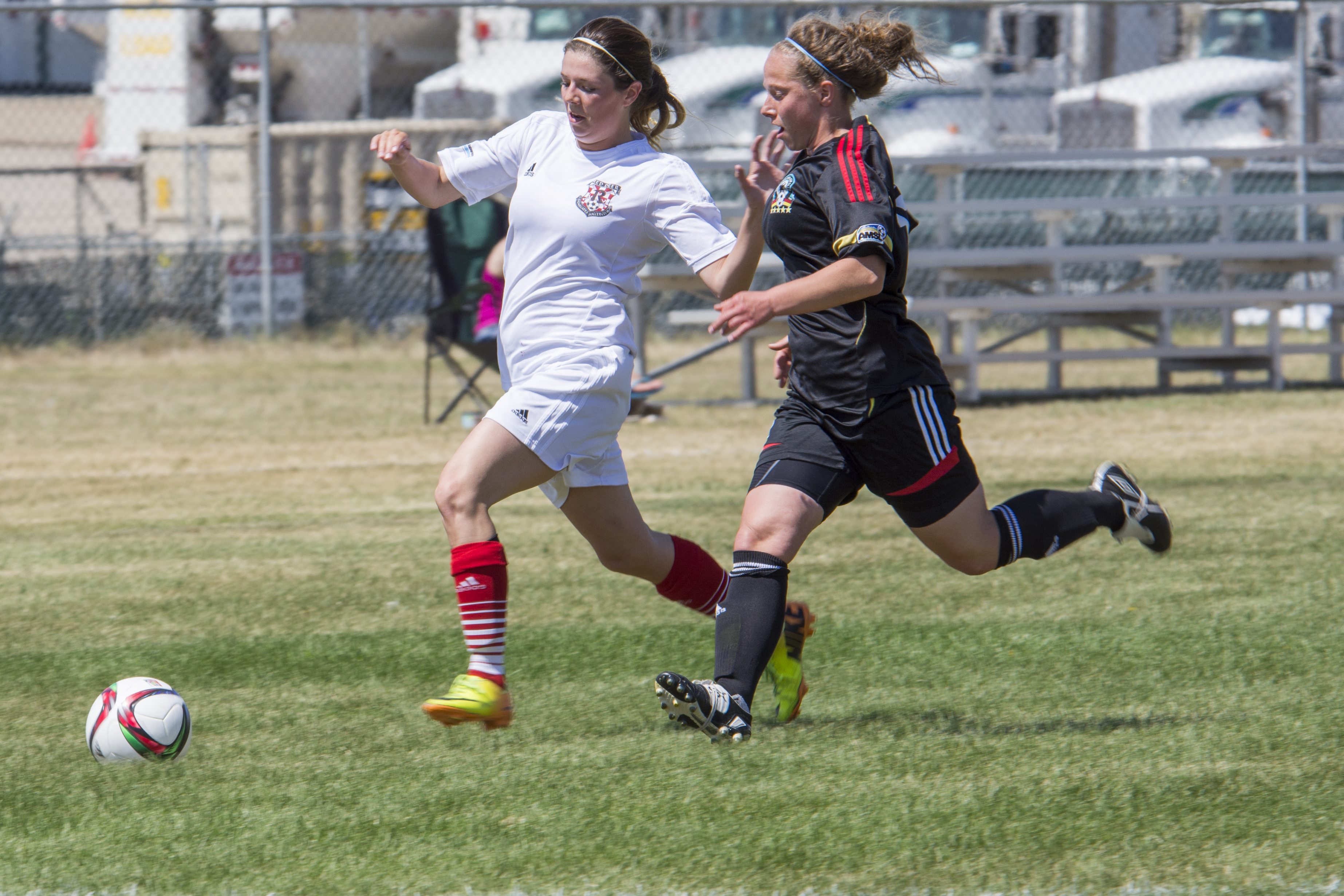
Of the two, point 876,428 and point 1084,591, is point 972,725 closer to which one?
point 876,428

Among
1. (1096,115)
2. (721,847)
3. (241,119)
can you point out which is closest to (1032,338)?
(1096,115)

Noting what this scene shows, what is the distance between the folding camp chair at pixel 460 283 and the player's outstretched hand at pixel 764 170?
6658 mm

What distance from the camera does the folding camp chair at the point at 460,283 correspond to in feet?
36.2

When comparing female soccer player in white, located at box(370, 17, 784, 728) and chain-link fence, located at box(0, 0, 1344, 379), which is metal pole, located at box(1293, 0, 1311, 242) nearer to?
chain-link fence, located at box(0, 0, 1344, 379)

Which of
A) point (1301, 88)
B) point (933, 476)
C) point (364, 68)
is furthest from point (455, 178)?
point (364, 68)

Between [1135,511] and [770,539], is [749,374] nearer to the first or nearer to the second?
[1135,511]

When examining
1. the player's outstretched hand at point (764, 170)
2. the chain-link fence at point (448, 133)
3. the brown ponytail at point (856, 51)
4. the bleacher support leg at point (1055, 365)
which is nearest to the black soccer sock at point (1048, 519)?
the player's outstretched hand at point (764, 170)

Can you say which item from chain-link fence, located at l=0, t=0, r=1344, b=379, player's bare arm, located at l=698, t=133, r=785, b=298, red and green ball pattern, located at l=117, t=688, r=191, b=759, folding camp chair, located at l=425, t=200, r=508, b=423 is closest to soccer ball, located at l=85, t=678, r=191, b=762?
red and green ball pattern, located at l=117, t=688, r=191, b=759

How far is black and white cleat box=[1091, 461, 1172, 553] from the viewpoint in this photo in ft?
15.9

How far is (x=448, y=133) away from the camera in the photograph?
55.4 feet

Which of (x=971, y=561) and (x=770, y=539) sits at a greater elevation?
(x=770, y=539)

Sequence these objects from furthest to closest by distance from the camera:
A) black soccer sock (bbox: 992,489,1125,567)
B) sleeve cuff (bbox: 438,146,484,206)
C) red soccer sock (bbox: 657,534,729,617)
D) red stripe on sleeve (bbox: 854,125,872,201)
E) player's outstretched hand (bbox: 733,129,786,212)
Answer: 1. red soccer sock (bbox: 657,534,729,617)
2. sleeve cuff (bbox: 438,146,484,206)
3. black soccer sock (bbox: 992,489,1125,567)
4. player's outstretched hand (bbox: 733,129,786,212)
5. red stripe on sleeve (bbox: 854,125,872,201)

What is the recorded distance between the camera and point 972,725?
4230 mm

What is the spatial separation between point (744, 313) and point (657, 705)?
1327 mm
